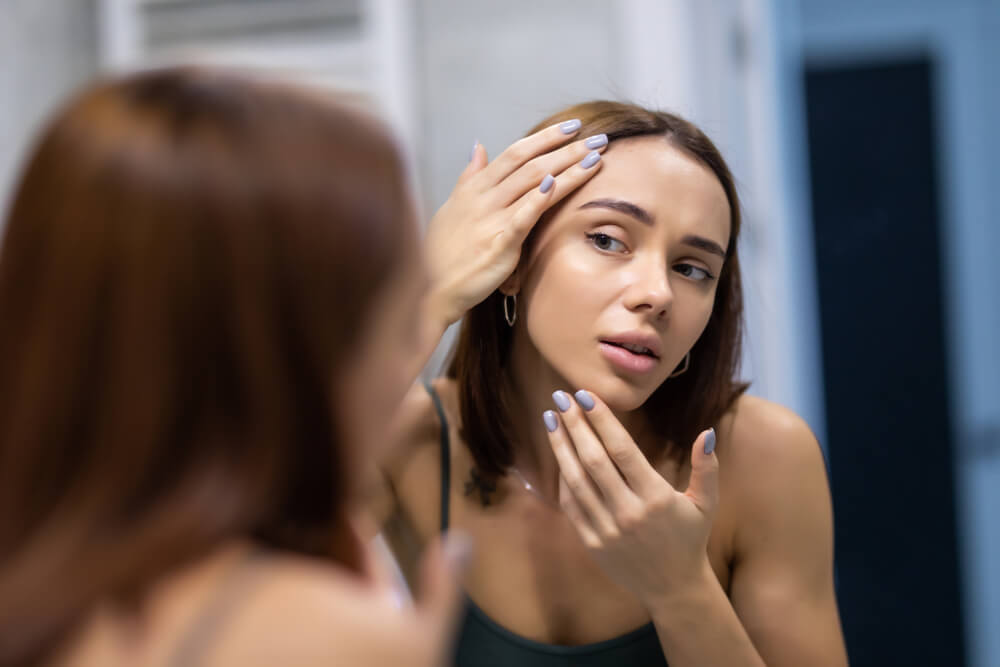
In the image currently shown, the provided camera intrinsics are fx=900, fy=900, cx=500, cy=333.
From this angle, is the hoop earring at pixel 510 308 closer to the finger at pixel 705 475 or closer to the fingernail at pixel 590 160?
the fingernail at pixel 590 160

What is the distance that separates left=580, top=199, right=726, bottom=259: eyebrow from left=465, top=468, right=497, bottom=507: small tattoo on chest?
32 cm

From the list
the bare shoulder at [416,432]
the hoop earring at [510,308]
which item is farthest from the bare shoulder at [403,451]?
the hoop earring at [510,308]

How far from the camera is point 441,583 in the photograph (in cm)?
45

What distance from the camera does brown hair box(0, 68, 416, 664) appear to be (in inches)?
15.9

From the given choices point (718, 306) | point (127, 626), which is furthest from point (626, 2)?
point (127, 626)

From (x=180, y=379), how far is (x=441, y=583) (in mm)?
160

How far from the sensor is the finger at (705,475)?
76 centimetres

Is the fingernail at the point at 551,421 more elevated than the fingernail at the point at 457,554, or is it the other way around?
the fingernail at the point at 457,554

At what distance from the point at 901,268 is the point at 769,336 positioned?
2.24 feet

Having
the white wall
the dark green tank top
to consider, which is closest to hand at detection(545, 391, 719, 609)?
the dark green tank top

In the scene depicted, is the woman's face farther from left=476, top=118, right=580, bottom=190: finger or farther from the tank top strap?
the tank top strap

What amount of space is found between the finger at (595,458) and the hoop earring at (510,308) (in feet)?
0.53

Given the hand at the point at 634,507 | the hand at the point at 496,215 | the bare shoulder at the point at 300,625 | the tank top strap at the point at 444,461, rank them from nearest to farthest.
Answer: the bare shoulder at the point at 300,625, the hand at the point at 634,507, the hand at the point at 496,215, the tank top strap at the point at 444,461

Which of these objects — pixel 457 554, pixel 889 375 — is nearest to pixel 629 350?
pixel 457 554
